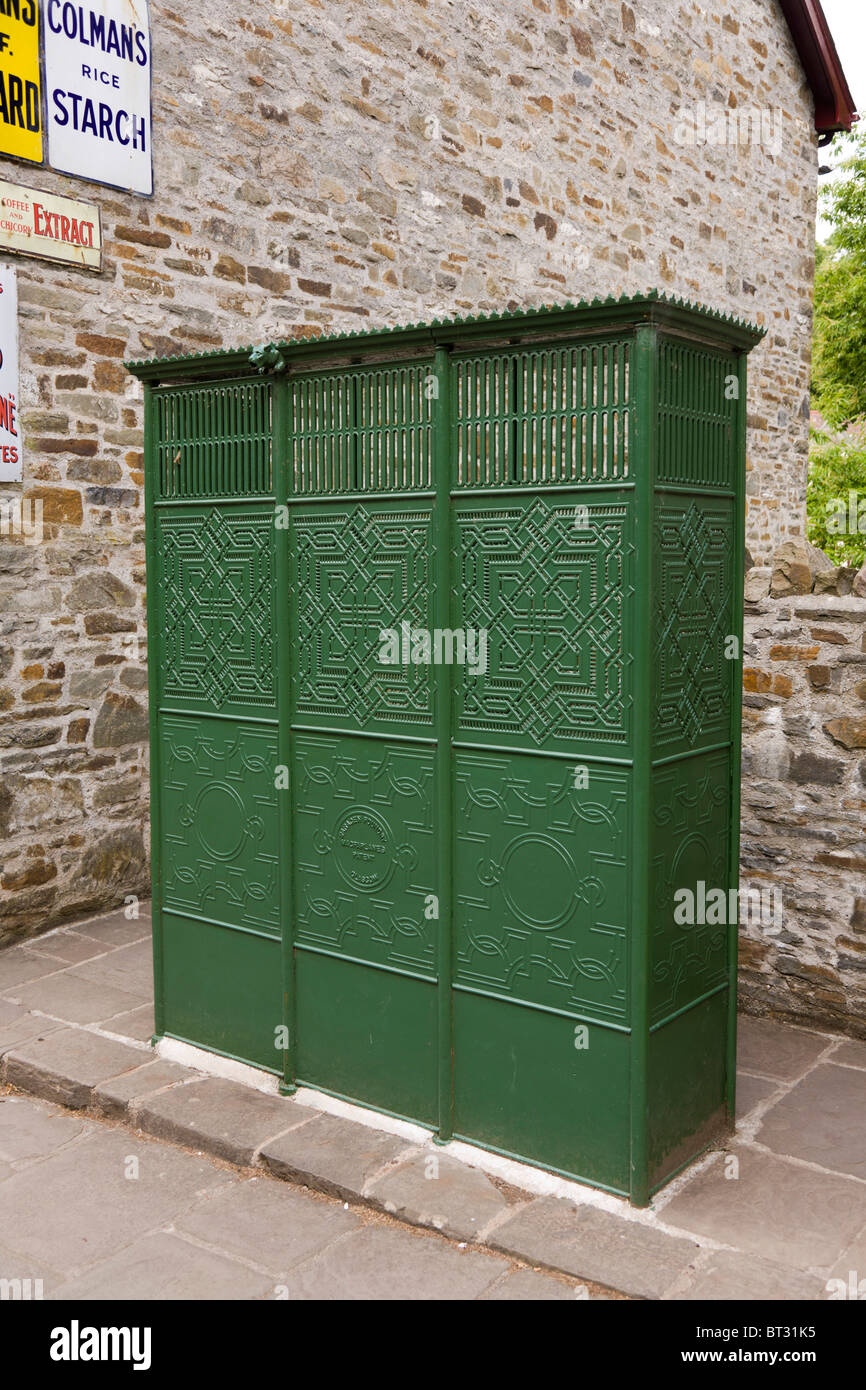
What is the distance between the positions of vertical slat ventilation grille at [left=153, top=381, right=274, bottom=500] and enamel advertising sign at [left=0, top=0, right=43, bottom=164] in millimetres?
2018

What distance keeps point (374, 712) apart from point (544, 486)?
889mm

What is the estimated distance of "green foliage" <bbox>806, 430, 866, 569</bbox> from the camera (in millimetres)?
→ 15508

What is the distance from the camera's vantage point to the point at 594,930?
3.25 metres

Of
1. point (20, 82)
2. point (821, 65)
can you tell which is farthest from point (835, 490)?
point (20, 82)

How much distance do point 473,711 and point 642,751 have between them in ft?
1.79

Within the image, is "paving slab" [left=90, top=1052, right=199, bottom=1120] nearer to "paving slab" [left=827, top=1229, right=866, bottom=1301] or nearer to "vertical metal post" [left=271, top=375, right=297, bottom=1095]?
"vertical metal post" [left=271, top=375, right=297, bottom=1095]

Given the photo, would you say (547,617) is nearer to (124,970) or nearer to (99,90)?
(124,970)

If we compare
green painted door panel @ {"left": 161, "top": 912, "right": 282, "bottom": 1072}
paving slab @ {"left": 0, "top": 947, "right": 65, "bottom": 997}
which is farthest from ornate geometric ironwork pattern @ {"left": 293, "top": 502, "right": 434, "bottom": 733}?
paving slab @ {"left": 0, "top": 947, "right": 65, "bottom": 997}

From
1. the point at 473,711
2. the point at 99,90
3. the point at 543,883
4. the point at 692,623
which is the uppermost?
the point at 99,90

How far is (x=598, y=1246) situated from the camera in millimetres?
3021

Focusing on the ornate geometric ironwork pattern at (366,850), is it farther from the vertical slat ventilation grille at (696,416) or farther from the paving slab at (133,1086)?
the vertical slat ventilation grille at (696,416)

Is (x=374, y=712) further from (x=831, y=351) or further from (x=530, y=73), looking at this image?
(x=831, y=351)

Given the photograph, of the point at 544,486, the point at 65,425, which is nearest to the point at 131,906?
the point at 65,425
